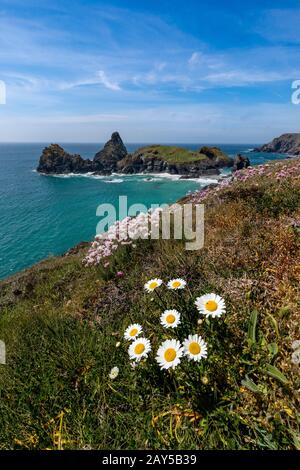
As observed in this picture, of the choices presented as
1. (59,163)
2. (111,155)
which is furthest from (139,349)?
(111,155)

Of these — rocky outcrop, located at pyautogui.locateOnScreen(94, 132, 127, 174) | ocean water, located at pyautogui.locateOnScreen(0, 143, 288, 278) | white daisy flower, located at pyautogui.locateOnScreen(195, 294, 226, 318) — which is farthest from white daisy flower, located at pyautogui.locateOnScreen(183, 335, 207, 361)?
rocky outcrop, located at pyautogui.locateOnScreen(94, 132, 127, 174)

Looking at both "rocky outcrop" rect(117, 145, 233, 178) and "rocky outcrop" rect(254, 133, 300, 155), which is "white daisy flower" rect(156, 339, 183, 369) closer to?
"rocky outcrop" rect(117, 145, 233, 178)

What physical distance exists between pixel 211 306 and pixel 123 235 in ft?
16.4

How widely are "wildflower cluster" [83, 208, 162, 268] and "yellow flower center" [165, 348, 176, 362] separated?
4425mm

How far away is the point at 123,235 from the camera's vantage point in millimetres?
7188

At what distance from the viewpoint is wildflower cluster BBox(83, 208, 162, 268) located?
22.7 ft

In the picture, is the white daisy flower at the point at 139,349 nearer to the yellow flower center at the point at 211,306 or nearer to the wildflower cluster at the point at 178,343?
the wildflower cluster at the point at 178,343

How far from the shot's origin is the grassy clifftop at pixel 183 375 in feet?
6.51

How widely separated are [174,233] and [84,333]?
3505 mm

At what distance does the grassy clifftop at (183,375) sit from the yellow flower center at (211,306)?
182 mm

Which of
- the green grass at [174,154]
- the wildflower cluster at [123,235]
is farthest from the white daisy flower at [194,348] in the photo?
the green grass at [174,154]

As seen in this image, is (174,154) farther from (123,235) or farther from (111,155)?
(123,235)
